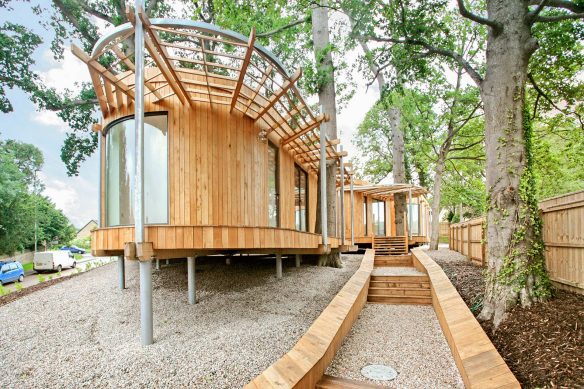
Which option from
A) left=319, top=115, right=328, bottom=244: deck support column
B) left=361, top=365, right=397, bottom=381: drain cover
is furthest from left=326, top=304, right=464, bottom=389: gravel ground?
left=319, top=115, right=328, bottom=244: deck support column

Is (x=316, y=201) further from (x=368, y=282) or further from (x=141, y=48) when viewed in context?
(x=141, y=48)

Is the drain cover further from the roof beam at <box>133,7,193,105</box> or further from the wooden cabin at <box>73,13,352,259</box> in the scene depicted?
the roof beam at <box>133,7,193,105</box>

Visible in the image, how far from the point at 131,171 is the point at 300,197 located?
5.00 m

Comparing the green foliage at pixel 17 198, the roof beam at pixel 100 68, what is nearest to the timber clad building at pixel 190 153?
the roof beam at pixel 100 68

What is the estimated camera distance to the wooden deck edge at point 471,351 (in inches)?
111

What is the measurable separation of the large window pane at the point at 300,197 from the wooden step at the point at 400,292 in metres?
3.08

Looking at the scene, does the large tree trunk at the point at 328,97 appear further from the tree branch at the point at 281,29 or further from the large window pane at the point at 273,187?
the large window pane at the point at 273,187

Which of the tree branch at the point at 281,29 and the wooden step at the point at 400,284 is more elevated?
the tree branch at the point at 281,29

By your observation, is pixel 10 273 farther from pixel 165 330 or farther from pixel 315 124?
pixel 315 124

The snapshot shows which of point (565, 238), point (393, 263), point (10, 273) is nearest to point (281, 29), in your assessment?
point (393, 263)

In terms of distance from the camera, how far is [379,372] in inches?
145

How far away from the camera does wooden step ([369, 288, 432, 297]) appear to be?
6691 mm

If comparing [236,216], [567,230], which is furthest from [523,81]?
[236,216]

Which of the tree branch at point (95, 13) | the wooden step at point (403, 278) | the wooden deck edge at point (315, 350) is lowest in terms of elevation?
the wooden step at point (403, 278)
